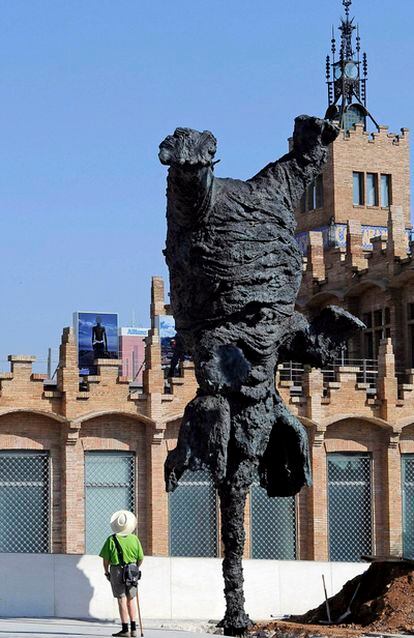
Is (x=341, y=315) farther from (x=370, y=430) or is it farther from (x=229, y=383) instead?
(x=370, y=430)

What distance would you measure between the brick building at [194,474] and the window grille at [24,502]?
0.07 feet

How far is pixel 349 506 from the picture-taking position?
36906mm

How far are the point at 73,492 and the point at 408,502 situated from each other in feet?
30.3

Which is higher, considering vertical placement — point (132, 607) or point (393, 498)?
point (393, 498)

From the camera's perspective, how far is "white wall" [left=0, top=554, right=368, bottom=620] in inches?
649

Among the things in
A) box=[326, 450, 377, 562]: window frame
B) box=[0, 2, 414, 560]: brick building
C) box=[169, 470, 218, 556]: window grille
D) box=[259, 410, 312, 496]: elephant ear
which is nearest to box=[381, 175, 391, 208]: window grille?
box=[0, 2, 414, 560]: brick building

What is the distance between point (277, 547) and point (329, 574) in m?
17.6

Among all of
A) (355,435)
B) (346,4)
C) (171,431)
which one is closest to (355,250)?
(355,435)

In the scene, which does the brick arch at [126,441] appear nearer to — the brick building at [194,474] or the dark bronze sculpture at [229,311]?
the brick building at [194,474]

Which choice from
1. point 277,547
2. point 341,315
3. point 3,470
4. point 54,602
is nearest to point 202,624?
point 54,602

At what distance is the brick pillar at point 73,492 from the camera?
109 feet

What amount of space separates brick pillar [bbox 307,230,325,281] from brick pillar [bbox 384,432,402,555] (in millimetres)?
9213

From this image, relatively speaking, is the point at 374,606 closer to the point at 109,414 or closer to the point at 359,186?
the point at 109,414

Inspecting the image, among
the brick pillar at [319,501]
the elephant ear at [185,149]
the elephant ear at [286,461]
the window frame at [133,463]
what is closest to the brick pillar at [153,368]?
the window frame at [133,463]
